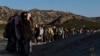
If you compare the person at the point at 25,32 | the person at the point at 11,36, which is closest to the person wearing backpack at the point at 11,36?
the person at the point at 11,36

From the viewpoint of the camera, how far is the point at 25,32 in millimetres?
18875

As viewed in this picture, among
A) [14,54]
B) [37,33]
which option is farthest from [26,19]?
[37,33]

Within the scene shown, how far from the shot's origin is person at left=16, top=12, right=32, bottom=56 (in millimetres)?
18859

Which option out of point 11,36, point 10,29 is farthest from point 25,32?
point 11,36

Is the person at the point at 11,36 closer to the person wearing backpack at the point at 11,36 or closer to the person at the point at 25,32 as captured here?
the person wearing backpack at the point at 11,36

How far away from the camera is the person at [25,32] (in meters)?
18.9

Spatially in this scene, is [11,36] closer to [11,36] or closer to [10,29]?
[11,36]

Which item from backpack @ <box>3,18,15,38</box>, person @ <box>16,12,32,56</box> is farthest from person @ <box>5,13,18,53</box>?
person @ <box>16,12,32,56</box>

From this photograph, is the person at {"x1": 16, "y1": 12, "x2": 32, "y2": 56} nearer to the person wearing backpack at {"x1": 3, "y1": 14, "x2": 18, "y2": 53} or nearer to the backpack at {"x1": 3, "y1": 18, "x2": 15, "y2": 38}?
the backpack at {"x1": 3, "y1": 18, "x2": 15, "y2": 38}

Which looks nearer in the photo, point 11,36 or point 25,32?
point 25,32

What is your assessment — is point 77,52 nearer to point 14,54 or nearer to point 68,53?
point 68,53

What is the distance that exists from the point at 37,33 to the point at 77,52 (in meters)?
18.8

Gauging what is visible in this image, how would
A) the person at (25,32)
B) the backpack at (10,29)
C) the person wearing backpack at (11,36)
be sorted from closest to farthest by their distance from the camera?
the person at (25,32), the backpack at (10,29), the person wearing backpack at (11,36)

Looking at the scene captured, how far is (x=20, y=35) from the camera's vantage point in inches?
770
